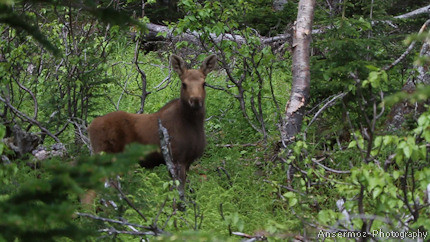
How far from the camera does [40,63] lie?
10102 millimetres

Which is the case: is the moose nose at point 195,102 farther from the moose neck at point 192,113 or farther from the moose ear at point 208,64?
the moose ear at point 208,64

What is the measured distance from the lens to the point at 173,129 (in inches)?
307

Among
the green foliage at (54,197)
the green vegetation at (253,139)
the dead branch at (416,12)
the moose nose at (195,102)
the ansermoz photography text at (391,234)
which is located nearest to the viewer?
the green foliage at (54,197)

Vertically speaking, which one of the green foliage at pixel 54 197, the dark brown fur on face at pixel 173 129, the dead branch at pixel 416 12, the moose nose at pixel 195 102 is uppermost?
the dead branch at pixel 416 12

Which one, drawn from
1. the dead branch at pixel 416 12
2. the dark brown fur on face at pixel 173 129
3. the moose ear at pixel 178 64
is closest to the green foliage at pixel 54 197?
the dark brown fur on face at pixel 173 129

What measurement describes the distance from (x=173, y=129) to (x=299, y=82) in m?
1.99

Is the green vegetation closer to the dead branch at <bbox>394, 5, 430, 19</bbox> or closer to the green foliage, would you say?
the green foliage

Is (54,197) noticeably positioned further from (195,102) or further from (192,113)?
(192,113)

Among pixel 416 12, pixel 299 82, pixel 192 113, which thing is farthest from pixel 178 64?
pixel 416 12

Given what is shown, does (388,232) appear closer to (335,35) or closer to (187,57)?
(335,35)

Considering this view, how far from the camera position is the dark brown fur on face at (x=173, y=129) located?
25.0ft

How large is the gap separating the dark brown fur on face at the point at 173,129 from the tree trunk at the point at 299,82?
4.28ft

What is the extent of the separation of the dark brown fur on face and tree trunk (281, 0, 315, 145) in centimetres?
131

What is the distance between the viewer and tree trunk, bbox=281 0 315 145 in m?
8.11
